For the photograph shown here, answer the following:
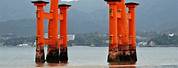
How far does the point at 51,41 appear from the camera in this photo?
46.3 metres

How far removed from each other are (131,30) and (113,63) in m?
8.21

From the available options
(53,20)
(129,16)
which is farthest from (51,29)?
(129,16)

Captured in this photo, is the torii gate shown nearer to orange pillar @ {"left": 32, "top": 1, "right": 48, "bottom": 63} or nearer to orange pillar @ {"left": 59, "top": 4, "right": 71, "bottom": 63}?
orange pillar @ {"left": 32, "top": 1, "right": 48, "bottom": 63}

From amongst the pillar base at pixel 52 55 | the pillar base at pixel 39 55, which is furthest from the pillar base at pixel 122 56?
the pillar base at pixel 39 55

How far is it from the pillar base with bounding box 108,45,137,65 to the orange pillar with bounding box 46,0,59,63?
558 centimetres

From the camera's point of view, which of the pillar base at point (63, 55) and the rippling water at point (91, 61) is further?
the pillar base at point (63, 55)

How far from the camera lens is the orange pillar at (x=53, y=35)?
1815 inches

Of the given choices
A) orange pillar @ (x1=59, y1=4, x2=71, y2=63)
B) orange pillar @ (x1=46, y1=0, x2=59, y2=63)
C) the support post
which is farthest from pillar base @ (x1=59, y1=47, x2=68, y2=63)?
the support post

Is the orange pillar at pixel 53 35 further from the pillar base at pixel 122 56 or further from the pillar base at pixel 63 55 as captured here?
the pillar base at pixel 122 56

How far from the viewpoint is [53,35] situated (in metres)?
46.2

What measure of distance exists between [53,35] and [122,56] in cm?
620

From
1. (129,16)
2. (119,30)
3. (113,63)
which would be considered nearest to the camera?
(113,63)

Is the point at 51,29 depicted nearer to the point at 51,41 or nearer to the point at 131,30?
the point at 51,41

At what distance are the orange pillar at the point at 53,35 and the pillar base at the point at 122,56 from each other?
5.58 m
